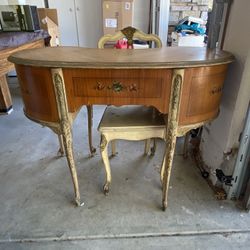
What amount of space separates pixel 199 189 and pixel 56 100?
104cm

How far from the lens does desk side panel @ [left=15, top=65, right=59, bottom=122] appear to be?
93cm

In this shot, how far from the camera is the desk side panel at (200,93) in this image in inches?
36.6

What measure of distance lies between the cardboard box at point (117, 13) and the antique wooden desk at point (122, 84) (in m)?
2.57

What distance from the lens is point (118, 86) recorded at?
0.93m

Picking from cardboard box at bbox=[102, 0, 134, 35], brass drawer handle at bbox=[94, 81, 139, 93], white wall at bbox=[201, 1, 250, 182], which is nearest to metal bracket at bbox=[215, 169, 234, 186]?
white wall at bbox=[201, 1, 250, 182]

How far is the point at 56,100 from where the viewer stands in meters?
0.97

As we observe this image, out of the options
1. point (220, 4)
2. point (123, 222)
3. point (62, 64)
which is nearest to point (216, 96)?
point (220, 4)

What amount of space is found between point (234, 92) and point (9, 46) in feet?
6.48

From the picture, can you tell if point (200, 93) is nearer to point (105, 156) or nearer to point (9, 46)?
point (105, 156)

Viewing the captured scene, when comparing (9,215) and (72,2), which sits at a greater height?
(72,2)

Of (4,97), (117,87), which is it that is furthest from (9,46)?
(117,87)

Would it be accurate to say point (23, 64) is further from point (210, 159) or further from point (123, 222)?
point (210, 159)

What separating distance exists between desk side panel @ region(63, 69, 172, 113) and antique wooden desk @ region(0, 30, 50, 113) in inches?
56.4

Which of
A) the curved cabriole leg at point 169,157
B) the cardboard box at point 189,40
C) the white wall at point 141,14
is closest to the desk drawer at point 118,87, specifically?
the curved cabriole leg at point 169,157
